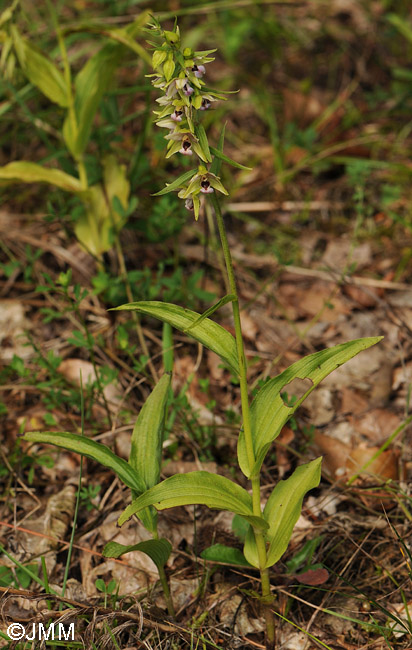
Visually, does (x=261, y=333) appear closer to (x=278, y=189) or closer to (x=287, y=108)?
(x=278, y=189)

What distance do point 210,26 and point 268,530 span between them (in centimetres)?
420

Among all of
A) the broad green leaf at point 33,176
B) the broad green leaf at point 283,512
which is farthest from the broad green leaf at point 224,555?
the broad green leaf at point 33,176

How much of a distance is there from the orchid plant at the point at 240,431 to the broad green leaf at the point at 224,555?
0.10m

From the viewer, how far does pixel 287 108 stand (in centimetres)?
477

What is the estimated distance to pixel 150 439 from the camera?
217 cm

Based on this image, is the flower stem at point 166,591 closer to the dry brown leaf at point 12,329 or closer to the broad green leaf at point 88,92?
the dry brown leaf at point 12,329

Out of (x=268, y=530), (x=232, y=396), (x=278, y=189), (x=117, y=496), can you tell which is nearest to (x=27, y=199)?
(x=278, y=189)

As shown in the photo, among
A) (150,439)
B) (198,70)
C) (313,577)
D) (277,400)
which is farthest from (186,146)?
(313,577)

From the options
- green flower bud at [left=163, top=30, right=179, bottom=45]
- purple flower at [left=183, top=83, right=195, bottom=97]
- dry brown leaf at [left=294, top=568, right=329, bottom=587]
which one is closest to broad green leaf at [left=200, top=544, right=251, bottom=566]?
dry brown leaf at [left=294, top=568, right=329, bottom=587]

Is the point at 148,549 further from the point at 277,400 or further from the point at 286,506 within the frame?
the point at 277,400

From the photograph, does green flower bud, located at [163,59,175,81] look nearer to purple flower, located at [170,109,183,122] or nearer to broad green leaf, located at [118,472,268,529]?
purple flower, located at [170,109,183,122]

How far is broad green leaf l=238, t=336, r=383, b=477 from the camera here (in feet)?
6.47

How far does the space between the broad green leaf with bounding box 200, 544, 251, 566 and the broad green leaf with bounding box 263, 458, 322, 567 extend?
14 centimetres

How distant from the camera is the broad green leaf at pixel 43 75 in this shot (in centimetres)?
324
